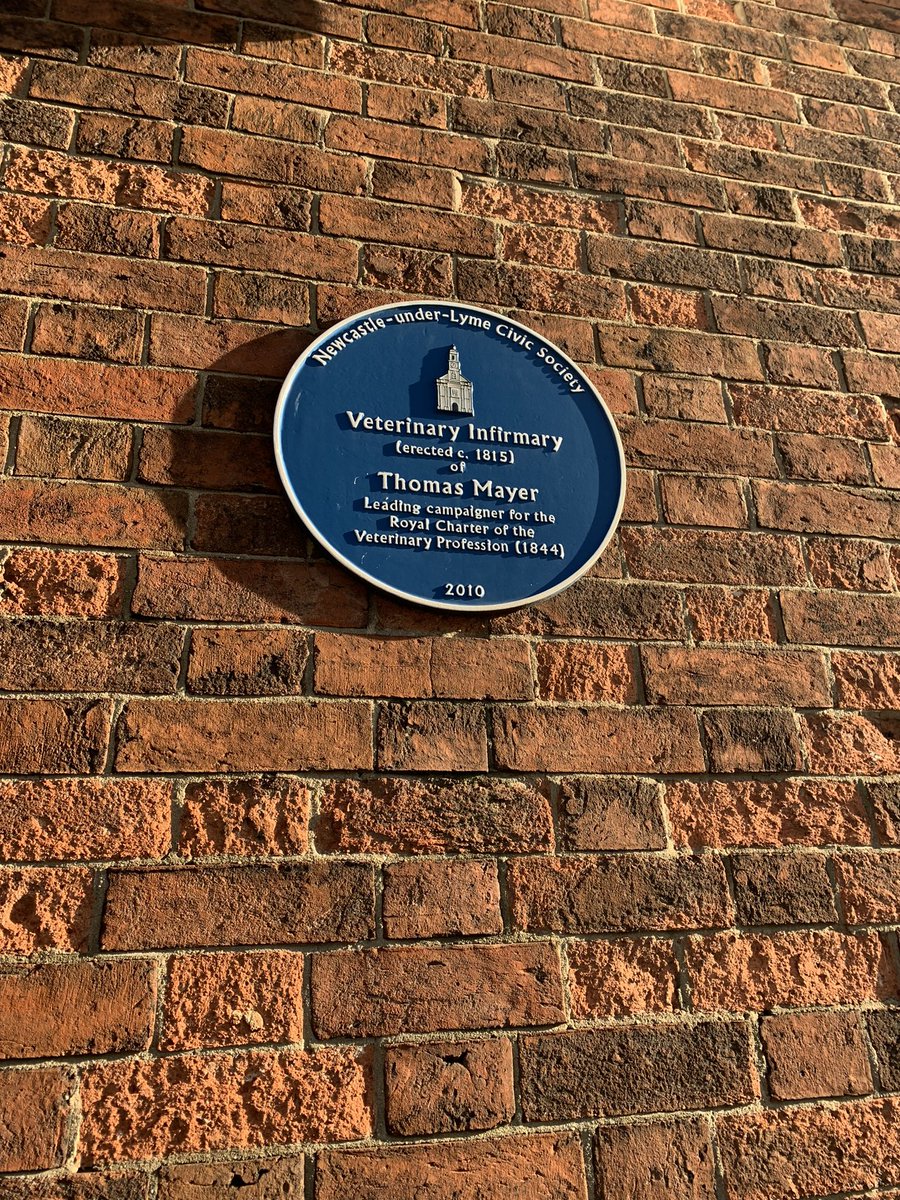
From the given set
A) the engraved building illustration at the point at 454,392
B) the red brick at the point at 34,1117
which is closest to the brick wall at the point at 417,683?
the red brick at the point at 34,1117

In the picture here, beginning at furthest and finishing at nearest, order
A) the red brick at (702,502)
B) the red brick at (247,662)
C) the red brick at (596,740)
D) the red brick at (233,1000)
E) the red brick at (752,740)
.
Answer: the red brick at (702,502) < the red brick at (752,740) < the red brick at (596,740) < the red brick at (247,662) < the red brick at (233,1000)

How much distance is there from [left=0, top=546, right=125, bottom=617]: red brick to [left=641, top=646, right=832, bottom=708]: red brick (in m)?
1.09

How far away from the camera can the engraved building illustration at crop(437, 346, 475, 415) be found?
6.61ft

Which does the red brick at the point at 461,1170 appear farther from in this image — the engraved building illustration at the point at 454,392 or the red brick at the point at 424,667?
the engraved building illustration at the point at 454,392

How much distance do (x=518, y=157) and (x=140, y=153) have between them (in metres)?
0.94

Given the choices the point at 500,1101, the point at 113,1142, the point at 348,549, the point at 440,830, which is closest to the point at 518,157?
the point at 348,549

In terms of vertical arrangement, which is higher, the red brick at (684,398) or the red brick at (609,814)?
the red brick at (684,398)

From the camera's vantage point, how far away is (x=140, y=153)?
84.3 inches

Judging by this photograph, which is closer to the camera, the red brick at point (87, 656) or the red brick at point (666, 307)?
the red brick at point (87, 656)

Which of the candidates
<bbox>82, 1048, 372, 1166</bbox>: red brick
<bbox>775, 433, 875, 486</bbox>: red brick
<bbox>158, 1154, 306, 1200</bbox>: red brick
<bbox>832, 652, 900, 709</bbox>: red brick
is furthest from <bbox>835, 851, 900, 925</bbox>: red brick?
<bbox>158, 1154, 306, 1200</bbox>: red brick

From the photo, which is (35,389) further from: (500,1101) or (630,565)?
(500,1101)

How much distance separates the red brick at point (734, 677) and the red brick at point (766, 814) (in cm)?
18

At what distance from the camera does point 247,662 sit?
1.75m

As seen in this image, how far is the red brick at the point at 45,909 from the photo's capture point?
1.50 meters
